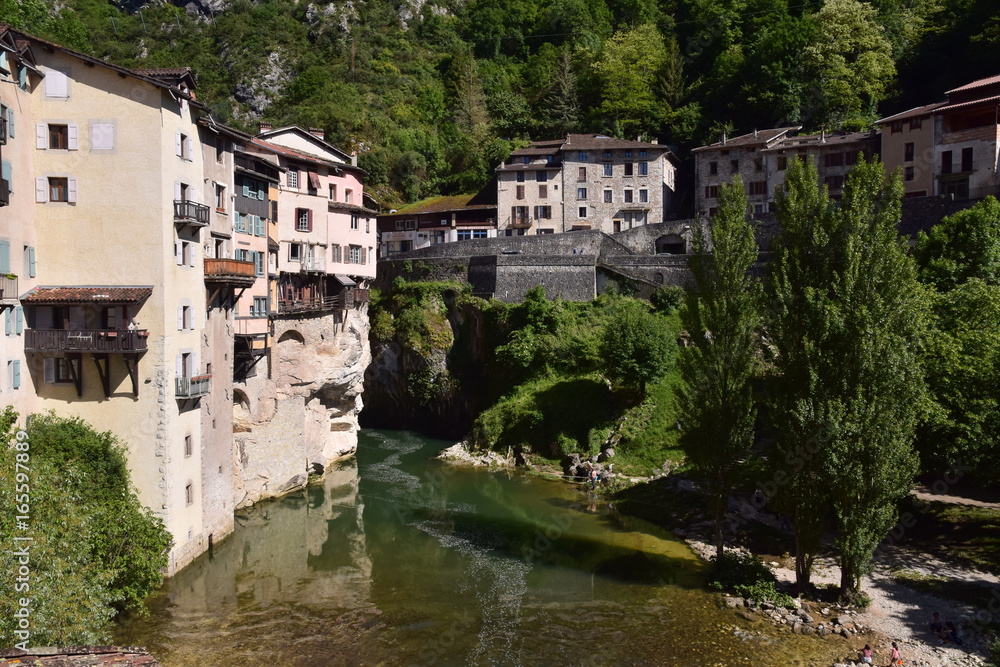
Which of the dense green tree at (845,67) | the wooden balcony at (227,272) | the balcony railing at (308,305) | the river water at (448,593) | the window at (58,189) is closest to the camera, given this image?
the river water at (448,593)

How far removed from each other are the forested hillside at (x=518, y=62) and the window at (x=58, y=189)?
→ 21811mm

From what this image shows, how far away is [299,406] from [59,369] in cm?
1517

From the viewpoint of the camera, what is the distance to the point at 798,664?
74.1 feet

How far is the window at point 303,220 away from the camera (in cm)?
4212

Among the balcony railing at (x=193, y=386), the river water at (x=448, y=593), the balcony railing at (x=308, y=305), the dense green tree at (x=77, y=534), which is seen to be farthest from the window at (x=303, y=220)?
the dense green tree at (x=77, y=534)

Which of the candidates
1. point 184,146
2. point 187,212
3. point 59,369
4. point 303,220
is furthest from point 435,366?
point 59,369

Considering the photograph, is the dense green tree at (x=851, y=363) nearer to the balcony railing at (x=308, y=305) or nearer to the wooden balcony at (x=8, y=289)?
the balcony railing at (x=308, y=305)

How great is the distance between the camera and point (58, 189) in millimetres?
26875

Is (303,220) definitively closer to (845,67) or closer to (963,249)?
(963,249)

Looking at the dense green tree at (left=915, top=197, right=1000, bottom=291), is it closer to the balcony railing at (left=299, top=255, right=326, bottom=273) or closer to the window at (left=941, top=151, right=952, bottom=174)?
the window at (left=941, top=151, right=952, bottom=174)

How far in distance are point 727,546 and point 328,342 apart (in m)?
24.7

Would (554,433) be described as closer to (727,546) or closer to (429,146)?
(727,546)

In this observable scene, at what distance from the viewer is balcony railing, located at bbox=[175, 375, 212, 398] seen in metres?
27.8

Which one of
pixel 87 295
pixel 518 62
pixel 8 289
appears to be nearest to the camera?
pixel 8 289
